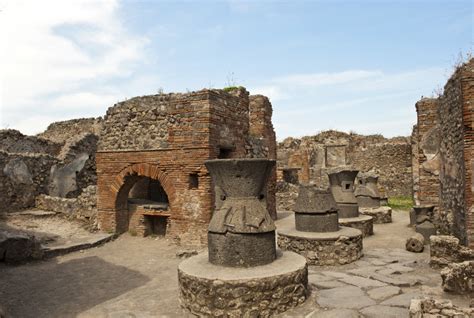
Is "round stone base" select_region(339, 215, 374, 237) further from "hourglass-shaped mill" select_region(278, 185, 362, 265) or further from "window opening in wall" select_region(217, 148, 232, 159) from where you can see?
"window opening in wall" select_region(217, 148, 232, 159)

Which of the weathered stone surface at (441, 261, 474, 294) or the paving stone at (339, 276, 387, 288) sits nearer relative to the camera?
the weathered stone surface at (441, 261, 474, 294)

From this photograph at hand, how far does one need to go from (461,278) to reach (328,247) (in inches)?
113

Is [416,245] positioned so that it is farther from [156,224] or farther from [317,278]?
[156,224]

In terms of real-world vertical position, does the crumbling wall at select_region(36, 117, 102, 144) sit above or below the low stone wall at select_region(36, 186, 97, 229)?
above

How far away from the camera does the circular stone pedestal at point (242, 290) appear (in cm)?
477

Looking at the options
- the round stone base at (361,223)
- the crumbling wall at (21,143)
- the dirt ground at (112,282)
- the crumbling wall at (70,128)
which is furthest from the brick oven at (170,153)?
the crumbling wall at (70,128)

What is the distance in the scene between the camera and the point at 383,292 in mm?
5609

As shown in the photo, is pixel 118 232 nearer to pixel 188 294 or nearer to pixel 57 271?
pixel 57 271

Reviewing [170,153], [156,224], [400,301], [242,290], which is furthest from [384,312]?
[156,224]

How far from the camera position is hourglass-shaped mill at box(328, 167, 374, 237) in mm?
10516

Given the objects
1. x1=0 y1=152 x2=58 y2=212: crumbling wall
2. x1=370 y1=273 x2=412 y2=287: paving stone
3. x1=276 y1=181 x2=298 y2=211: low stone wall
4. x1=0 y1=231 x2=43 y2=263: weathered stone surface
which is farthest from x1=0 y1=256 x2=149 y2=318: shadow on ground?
x1=276 y1=181 x2=298 y2=211: low stone wall

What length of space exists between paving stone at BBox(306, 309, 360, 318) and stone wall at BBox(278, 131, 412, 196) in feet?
58.7

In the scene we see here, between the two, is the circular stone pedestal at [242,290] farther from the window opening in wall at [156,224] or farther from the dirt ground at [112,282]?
the window opening in wall at [156,224]

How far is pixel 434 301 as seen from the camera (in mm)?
4133
